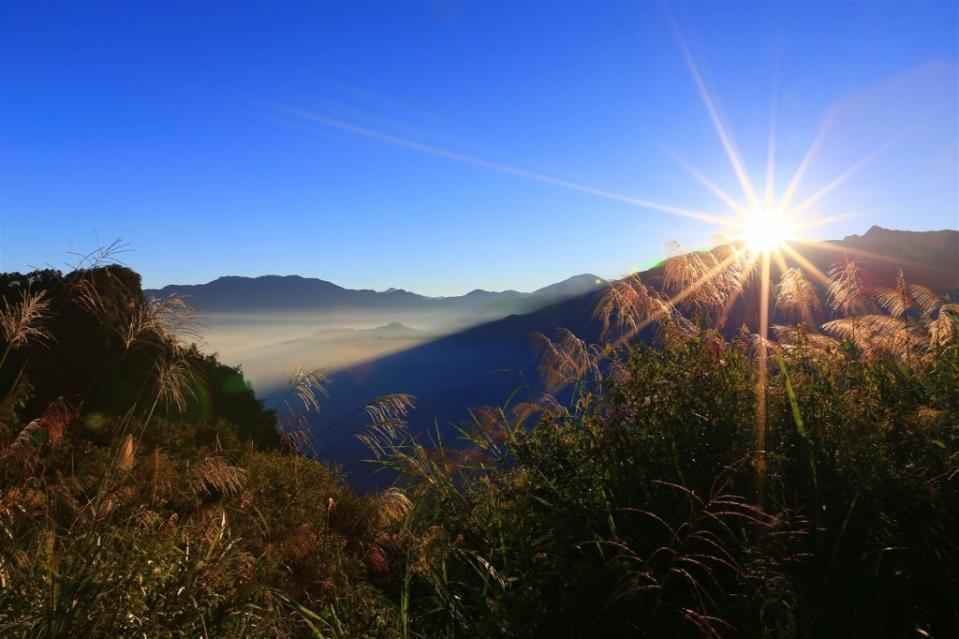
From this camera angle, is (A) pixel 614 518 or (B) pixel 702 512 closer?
(B) pixel 702 512

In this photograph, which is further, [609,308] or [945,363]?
[609,308]

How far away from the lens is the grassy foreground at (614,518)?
98.9 inches

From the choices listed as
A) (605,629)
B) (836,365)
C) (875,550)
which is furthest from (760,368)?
(605,629)

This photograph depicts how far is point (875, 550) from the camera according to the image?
243 cm

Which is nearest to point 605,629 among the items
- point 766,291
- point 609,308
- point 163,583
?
point 163,583

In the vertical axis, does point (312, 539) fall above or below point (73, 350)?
below

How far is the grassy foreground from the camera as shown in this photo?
8.24 feet

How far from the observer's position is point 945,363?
3934 millimetres

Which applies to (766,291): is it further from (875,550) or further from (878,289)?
(875,550)

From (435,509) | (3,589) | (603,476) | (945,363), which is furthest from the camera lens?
(945,363)

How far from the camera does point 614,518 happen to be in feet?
9.72

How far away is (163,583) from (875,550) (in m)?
3.04

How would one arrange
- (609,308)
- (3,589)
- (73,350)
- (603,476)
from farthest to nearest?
1. (73,350)
2. (609,308)
3. (603,476)
4. (3,589)

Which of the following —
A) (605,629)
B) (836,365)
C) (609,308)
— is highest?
(609,308)
